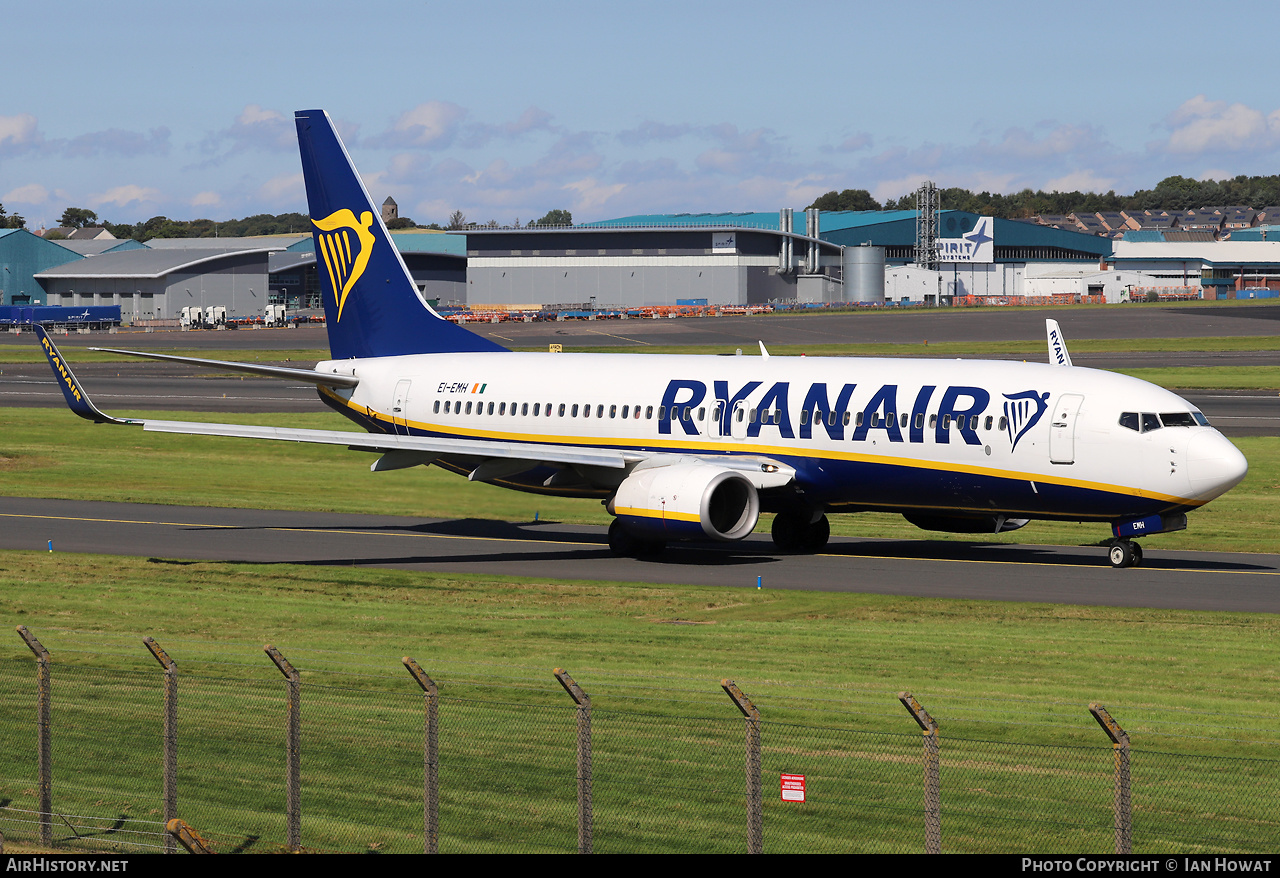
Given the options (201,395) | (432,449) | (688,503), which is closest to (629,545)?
(688,503)

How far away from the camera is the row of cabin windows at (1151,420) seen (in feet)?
108

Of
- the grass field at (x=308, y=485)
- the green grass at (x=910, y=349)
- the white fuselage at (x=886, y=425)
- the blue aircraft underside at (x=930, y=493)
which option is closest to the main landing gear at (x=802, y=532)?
the blue aircraft underside at (x=930, y=493)

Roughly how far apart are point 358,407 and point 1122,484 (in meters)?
22.7

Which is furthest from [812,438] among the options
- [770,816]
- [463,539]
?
[770,816]

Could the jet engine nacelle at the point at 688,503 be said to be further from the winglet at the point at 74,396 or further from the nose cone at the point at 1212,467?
the winglet at the point at 74,396

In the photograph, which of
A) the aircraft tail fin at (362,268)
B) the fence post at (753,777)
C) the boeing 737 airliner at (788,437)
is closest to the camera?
the fence post at (753,777)

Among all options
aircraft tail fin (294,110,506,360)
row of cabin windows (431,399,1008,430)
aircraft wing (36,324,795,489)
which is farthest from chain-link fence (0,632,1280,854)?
aircraft tail fin (294,110,506,360)

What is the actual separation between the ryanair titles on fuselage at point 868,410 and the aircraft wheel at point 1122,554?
3605 millimetres

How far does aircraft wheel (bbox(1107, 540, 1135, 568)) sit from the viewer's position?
113 ft

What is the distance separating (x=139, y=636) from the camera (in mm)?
27656

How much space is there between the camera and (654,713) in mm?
20766

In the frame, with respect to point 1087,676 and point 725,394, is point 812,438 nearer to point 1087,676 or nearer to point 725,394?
point 725,394

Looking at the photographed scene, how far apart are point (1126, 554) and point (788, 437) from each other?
821 centimetres

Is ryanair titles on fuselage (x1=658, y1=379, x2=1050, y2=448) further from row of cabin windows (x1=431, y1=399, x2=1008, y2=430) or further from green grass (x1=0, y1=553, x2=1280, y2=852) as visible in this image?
green grass (x1=0, y1=553, x2=1280, y2=852)
